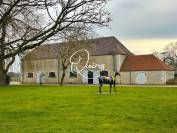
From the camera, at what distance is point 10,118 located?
1558 centimetres

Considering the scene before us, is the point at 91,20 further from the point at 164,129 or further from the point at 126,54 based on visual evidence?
the point at 126,54

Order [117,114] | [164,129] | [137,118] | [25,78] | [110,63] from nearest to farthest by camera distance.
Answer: [164,129] < [137,118] < [117,114] < [110,63] < [25,78]

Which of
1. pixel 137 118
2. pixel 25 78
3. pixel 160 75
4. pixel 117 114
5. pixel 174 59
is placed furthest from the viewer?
pixel 174 59

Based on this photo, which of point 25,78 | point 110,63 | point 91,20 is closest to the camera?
point 91,20

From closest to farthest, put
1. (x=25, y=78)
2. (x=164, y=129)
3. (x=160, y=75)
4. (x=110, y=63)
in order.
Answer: (x=164, y=129) → (x=160, y=75) → (x=110, y=63) → (x=25, y=78)

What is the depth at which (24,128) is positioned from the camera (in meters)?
12.8

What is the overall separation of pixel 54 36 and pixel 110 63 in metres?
64.5

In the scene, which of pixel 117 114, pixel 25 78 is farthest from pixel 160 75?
pixel 117 114

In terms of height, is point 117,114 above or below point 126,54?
below

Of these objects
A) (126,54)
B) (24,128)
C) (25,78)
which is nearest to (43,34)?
(24,128)

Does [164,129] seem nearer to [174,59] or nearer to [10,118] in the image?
[10,118]

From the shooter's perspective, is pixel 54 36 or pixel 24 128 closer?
pixel 24 128

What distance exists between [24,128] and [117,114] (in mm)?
4584

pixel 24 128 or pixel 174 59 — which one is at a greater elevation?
pixel 174 59
